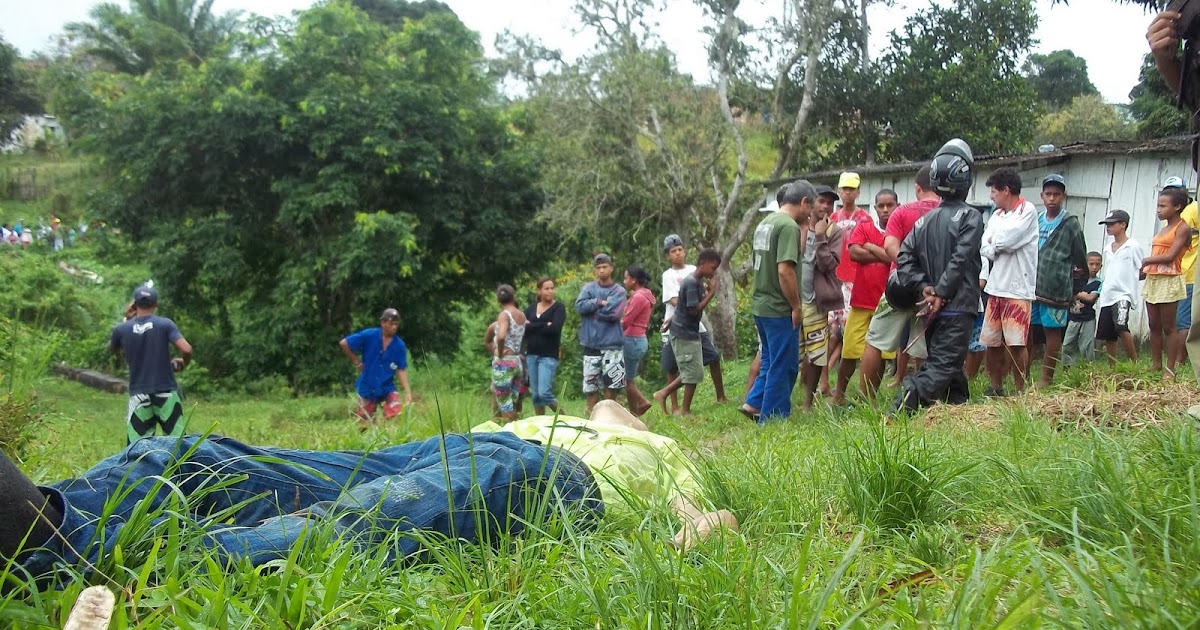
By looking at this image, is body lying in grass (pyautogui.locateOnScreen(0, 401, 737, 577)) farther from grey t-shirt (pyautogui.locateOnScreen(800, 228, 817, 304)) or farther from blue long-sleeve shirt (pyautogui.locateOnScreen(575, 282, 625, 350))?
blue long-sleeve shirt (pyautogui.locateOnScreen(575, 282, 625, 350))

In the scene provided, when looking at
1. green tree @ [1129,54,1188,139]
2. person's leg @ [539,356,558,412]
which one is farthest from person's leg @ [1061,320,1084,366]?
green tree @ [1129,54,1188,139]

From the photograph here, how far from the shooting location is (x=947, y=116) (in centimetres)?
1989

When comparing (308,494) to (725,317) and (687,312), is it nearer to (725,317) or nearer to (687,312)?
(687,312)

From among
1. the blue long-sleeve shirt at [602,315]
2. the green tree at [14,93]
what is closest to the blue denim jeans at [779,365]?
the blue long-sleeve shirt at [602,315]

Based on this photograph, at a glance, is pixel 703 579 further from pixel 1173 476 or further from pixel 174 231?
pixel 174 231

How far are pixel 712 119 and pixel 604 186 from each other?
2921 mm

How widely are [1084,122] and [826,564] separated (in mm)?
34822

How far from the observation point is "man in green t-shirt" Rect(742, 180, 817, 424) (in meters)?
6.74

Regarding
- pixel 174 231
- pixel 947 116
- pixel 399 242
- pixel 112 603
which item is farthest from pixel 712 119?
pixel 112 603

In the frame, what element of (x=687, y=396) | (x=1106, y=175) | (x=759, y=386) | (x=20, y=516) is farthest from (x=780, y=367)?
(x=1106, y=175)

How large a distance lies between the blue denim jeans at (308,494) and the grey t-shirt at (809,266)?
4.51 m

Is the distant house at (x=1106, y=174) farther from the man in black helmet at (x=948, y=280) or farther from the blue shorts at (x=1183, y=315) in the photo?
the man in black helmet at (x=948, y=280)

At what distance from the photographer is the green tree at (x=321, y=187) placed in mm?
18203

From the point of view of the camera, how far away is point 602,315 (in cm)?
937
